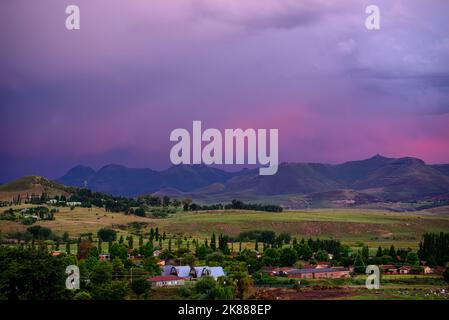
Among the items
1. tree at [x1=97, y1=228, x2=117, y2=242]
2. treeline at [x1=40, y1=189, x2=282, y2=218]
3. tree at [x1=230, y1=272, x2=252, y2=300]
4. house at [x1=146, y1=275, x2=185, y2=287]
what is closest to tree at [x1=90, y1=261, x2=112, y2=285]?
house at [x1=146, y1=275, x2=185, y2=287]

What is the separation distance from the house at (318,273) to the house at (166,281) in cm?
672

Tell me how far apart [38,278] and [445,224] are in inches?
2864

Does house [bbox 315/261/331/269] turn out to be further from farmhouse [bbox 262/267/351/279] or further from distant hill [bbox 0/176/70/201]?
distant hill [bbox 0/176/70/201]

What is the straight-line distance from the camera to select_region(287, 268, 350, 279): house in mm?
35594

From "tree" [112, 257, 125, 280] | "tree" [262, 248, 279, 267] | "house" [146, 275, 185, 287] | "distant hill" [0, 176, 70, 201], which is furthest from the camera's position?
"distant hill" [0, 176, 70, 201]

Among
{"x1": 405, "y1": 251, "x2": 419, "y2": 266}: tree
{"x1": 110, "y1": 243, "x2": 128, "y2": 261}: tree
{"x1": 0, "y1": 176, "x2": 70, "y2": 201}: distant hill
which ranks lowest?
{"x1": 405, "y1": 251, "x2": 419, "y2": 266}: tree

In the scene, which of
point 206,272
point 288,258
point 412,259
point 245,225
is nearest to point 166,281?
point 206,272

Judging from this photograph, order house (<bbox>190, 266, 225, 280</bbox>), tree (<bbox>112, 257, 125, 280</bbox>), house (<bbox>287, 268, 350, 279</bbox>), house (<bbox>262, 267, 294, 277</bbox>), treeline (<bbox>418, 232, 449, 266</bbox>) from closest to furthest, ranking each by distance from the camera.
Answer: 1. tree (<bbox>112, 257, 125, 280</bbox>)
2. house (<bbox>190, 266, 225, 280</bbox>)
3. house (<bbox>287, 268, 350, 279</bbox>)
4. house (<bbox>262, 267, 294, 277</bbox>)
5. treeline (<bbox>418, 232, 449, 266</bbox>)

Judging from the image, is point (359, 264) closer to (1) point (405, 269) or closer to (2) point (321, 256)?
(1) point (405, 269)

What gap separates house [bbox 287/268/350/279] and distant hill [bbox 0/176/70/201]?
238 feet

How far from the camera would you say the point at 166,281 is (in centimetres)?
3228

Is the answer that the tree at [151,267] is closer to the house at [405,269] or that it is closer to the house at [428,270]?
the house at [405,269]

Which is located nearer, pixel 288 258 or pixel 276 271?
pixel 276 271

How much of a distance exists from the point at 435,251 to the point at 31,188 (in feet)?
275
